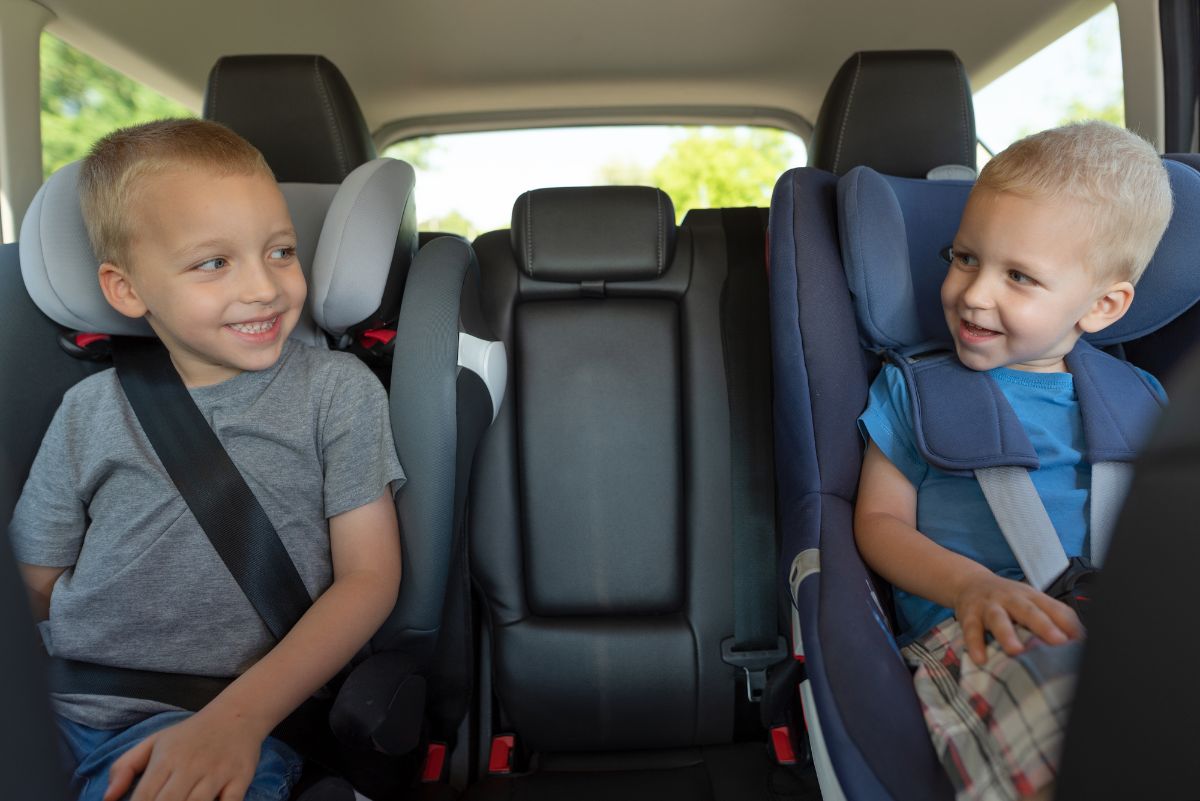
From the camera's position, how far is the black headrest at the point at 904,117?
1818 mm

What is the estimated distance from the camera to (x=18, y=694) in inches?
14.9

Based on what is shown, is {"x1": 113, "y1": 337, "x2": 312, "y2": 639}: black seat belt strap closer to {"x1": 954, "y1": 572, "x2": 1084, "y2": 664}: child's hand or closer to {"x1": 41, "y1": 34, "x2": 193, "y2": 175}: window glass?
{"x1": 954, "y1": 572, "x2": 1084, "y2": 664}: child's hand

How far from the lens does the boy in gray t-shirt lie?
47.4 inches

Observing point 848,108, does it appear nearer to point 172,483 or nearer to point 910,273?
point 910,273

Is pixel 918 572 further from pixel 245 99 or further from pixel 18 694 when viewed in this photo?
pixel 245 99

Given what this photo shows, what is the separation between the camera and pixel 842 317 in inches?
54.6

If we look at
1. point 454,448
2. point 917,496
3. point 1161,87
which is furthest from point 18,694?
point 1161,87

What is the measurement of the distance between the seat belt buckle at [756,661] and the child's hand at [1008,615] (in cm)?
77

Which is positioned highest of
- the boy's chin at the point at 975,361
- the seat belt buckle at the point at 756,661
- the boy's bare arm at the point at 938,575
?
the boy's chin at the point at 975,361

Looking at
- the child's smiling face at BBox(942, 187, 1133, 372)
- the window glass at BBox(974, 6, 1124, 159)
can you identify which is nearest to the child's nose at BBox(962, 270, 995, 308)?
the child's smiling face at BBox(942, 187, 1133, 372)

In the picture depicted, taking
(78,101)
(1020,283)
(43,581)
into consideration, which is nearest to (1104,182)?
(1020,283)

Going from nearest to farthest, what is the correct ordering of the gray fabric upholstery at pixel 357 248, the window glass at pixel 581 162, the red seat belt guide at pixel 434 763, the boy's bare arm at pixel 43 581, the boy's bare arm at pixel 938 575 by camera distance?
1. the boy's bare arm at pixel 938 575
2. the boy's bare arm at pixel 43 581
3. the gray fabric upholstery at pixel 357 248
4. the red seat belt guide at pixel 434 763
5. the window glass at pixel 581 162

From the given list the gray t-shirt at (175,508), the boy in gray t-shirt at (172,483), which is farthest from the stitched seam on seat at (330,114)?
the gray t-shirt at (175,508)

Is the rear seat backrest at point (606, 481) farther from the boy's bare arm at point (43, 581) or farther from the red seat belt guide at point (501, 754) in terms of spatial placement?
the boy's bare arm at point (43, 581)
